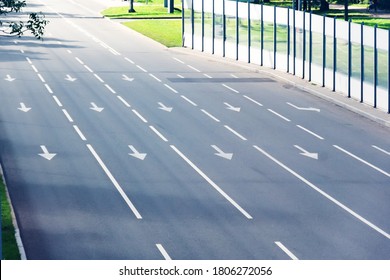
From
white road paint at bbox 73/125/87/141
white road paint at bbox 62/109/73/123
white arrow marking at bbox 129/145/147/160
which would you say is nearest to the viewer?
white arrow marking at bbox 129/145/147/160

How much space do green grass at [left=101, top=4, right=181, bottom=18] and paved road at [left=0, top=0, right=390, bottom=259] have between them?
108ft

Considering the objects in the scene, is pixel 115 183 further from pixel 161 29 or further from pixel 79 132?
pixel 161 29

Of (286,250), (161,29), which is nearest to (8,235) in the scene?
(286,250)

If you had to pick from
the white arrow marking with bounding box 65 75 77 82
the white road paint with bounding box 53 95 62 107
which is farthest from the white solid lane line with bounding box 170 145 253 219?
the white arrow marking with bounding box 65 75 77 82

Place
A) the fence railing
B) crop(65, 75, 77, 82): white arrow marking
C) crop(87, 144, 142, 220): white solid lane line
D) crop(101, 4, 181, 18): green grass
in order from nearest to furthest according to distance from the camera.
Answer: crop(87, 144, 142, 220): white solid lane line, the fence railing, crop(65, 75, 77, 82): white arrow marking, crop(101, 4, 181, 18): green grass

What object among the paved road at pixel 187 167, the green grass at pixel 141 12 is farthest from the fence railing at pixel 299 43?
the green grass at pixel 141 12

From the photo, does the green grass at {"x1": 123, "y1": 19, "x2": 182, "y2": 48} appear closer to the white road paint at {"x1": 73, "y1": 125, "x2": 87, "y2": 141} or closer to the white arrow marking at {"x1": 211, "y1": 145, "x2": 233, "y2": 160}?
the white road paint at {"x1": 73, "y1": 125, "x2": 87, "y2": 141}

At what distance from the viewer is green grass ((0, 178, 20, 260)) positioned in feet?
75.4

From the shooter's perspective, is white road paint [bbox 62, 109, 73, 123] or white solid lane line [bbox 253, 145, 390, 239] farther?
white road paint [bbox 62, 109, 73, 123]

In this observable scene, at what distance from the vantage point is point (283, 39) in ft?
172

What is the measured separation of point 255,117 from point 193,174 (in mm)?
9337

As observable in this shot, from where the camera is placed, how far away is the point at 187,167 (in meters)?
32.0

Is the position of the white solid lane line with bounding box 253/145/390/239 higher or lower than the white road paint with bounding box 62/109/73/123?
lower

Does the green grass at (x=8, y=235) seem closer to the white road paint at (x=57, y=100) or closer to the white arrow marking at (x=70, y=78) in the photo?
the white road paint at (x=57, y=100)
